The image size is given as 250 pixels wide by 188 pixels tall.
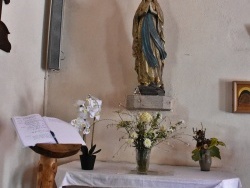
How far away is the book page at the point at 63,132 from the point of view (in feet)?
6.01

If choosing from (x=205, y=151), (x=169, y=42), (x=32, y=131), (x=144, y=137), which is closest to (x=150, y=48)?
(x=169, y=42)

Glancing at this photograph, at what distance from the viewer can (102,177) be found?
2.00 m

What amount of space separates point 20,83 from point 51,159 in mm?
610

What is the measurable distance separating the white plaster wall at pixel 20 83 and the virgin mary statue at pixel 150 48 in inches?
27.5

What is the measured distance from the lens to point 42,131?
1.80m

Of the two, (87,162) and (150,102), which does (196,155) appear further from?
(87,162)

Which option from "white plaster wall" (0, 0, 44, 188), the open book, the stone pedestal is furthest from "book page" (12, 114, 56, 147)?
the stone pedestal

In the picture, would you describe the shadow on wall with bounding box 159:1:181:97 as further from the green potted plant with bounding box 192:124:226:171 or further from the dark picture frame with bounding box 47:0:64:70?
the dark picture frame with bounding box 47:0:64:70

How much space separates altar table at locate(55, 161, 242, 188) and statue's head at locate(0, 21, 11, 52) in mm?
734

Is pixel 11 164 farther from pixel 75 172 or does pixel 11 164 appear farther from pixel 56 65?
pixel 56 65

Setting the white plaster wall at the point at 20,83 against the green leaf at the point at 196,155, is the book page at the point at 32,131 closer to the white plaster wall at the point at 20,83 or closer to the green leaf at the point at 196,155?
the white plaster wall at the point at 20,83

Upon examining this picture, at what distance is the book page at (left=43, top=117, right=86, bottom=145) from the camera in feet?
6.01

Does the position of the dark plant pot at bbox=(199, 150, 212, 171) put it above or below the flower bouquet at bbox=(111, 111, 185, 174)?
below

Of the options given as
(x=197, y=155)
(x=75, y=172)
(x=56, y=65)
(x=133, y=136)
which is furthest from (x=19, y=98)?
(x=197, y=155)
